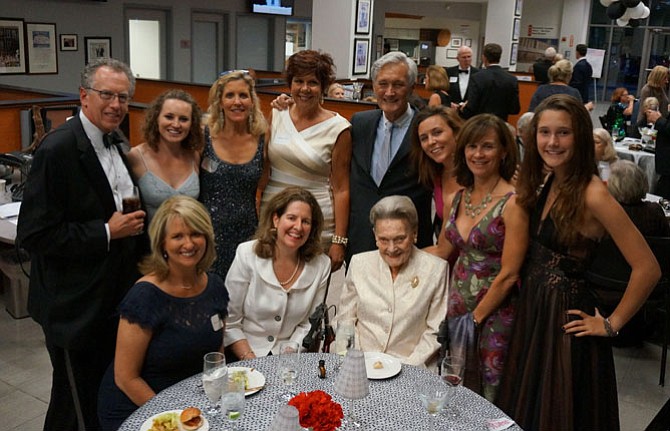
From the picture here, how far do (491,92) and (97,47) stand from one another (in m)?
7.51

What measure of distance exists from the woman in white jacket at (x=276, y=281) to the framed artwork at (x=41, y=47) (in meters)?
9.63

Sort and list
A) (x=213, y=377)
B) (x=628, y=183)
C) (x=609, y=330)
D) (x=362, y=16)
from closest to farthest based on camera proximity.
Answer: (x=213, y=377) < (x=609, y=330) < (x=628, y=183) < (x=362, y=16)

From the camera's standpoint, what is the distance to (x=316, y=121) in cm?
320

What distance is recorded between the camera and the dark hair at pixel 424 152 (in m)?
2.97

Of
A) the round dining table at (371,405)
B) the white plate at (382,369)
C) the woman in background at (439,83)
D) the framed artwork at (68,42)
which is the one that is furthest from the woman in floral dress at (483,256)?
the framed artwork at (68,42)

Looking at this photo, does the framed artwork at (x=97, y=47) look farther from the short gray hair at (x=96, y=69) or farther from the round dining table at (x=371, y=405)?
the round dining table at (x=371, y=405)

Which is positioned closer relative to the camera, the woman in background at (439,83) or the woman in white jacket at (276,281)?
the woman in white jacket at (276,281)

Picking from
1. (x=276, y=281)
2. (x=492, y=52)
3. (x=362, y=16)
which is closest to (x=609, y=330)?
(x=276, y=281)

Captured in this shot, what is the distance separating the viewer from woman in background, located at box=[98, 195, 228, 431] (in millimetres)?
2283

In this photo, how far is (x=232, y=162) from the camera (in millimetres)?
3072

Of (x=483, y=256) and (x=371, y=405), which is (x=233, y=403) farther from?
(x=483, y=256)

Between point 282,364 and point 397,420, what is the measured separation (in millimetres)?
414

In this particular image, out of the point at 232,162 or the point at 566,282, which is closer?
the point at 566,282

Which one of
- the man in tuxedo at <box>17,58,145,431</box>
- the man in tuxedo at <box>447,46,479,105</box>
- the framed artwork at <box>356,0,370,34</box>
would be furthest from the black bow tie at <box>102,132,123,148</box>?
the framed artwork at <box>356,0,370,34</box>
